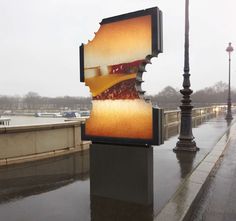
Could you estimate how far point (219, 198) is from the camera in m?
5.70

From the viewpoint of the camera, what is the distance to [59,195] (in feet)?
17.5

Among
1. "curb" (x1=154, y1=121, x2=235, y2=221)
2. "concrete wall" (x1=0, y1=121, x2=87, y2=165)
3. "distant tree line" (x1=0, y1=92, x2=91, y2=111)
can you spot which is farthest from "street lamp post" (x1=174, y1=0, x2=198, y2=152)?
"distant tree line" (x1=0, y1=92, x2=91, y2=111)

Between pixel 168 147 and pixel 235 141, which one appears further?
pixel 235 141

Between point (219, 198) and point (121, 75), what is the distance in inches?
120

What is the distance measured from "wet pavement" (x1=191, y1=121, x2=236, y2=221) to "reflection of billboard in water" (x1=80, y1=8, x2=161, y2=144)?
1.58 meters

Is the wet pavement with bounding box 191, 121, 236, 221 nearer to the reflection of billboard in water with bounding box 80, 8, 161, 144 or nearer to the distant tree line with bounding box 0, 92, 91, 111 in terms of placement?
the reflection of billboard in water with bounding box 80, 8, 161, 144

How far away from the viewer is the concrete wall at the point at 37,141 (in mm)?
7770

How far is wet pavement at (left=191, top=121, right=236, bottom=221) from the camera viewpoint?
4.80m

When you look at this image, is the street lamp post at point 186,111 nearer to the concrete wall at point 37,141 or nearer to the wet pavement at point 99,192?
the concrete wall at point 37,141

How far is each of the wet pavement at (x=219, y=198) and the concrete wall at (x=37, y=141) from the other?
452 cm

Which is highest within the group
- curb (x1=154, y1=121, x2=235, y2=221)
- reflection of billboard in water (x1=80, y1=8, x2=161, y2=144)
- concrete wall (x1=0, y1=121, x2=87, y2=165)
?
reflection of billboard in water (x1=80, y1=8, x2=161, y2=144)

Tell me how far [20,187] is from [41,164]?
2020mm

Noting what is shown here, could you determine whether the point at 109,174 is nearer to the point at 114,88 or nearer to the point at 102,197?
the point at 102,197

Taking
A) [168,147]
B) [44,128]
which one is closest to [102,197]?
[44,128]
